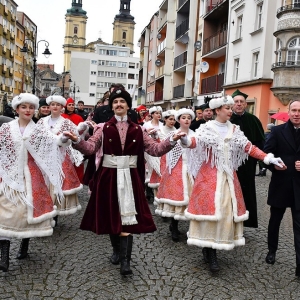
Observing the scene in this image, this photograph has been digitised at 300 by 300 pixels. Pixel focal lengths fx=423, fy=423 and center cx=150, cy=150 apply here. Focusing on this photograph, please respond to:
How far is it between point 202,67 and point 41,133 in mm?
25231

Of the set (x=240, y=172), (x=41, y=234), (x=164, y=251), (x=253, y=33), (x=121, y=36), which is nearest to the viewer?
(x=41, y=234)

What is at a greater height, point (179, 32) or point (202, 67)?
point (179, 32)

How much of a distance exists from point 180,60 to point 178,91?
8.83 feet

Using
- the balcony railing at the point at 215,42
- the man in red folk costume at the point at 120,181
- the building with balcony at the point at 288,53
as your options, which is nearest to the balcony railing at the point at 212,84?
the balcony railing at the point at 215,42

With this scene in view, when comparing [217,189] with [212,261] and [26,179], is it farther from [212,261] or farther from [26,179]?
[26,179]

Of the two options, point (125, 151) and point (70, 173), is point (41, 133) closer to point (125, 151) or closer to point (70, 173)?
point (125, 151)

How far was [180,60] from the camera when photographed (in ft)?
121

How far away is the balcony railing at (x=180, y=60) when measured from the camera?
3565 cm

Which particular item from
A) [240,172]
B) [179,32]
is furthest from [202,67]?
[240,172]

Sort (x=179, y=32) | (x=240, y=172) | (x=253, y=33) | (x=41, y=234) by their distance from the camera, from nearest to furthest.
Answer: (x=41, y=234), (x=240, y=172), (x=253, y=33), (x=179, y=32)

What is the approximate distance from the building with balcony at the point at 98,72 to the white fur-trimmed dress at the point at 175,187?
92.3m

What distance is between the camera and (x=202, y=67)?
29047 mm

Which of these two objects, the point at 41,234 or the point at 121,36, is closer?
the point at 41,234

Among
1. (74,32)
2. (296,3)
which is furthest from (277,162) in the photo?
(74,32)
